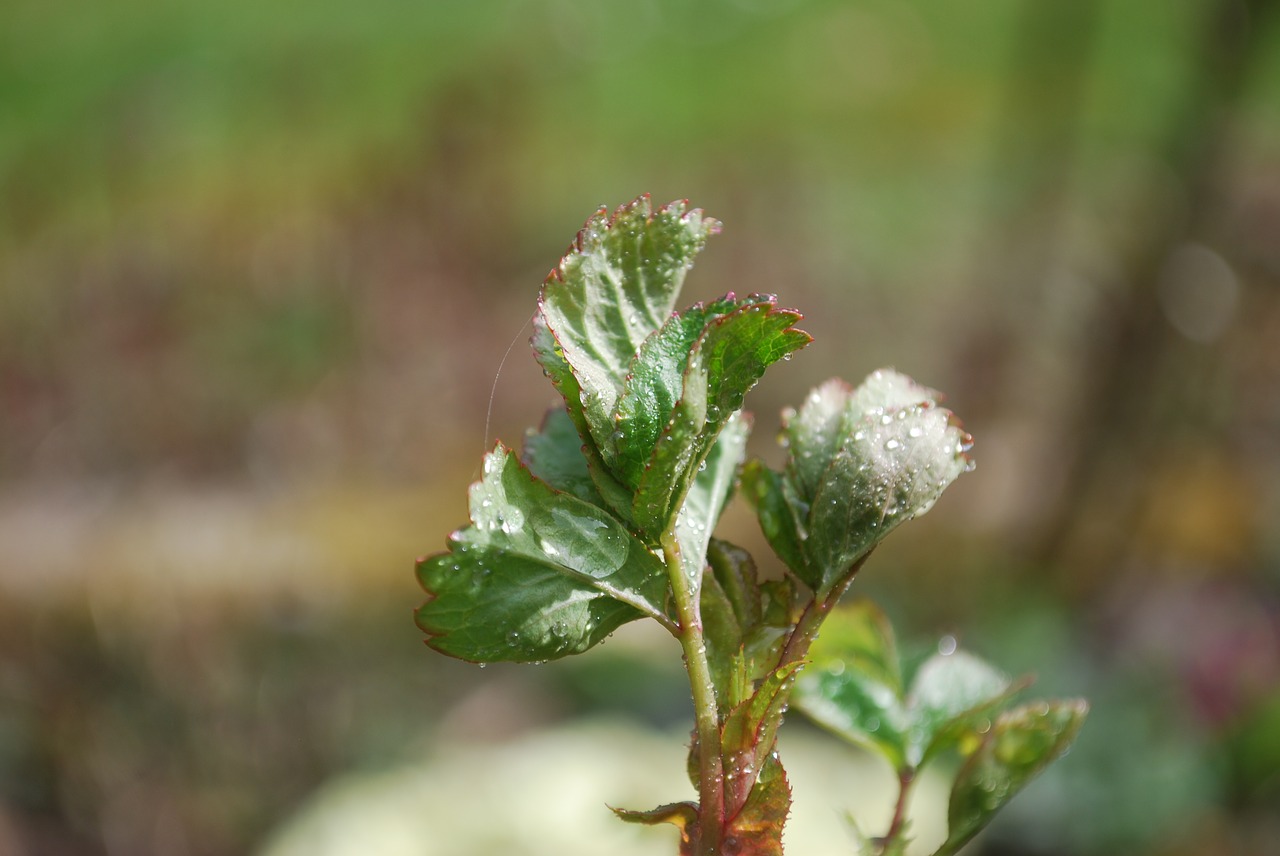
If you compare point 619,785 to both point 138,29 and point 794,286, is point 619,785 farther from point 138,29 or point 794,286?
point 138,29

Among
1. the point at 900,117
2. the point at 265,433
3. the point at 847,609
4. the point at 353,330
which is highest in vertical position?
the point at 900,117

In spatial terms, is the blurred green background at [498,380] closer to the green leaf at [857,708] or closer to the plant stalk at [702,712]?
the green leaf at [857,708]

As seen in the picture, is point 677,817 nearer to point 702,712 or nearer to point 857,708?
point 702,712

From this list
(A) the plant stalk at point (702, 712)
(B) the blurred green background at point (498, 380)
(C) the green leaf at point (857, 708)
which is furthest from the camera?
(B) the blurred green background at point (498, 380)

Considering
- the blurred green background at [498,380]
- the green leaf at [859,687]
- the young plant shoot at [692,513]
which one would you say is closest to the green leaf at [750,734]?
the young plant shoot at [692,513]

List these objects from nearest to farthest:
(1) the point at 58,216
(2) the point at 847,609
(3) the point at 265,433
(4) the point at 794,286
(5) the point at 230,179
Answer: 1. (2) the point at 847,609
2. (3) the point at 265,433
3. (1) the point at 58,216
4. (4) the point at 794,286
5. (5) the point at 230,179

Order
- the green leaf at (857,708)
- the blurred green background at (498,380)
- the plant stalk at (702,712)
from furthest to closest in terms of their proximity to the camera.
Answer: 1. the blurred green background at (498,380)
2. the green leaf at (857,708)
3. the plant stalk at (702,712)

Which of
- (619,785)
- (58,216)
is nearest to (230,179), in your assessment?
(58,216)
